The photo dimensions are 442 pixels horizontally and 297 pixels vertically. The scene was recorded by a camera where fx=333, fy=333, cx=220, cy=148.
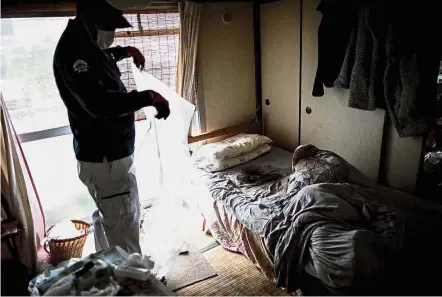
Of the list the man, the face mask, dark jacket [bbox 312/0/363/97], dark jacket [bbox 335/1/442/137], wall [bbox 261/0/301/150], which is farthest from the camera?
wall [bbox 261/0/301/150]

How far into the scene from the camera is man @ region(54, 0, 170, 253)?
1.60 m

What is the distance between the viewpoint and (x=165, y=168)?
2348mm

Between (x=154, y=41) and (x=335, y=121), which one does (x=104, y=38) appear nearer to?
(x=154, y=41)

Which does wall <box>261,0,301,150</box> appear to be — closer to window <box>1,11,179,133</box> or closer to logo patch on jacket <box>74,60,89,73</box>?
window <box>1,11,179,133</box>

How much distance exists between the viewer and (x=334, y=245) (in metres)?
1.54

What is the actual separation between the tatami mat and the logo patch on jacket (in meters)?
1.41

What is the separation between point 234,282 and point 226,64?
1.89 metres

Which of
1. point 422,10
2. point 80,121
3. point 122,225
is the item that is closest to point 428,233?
point 422,10

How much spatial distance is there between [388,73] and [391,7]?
389mm

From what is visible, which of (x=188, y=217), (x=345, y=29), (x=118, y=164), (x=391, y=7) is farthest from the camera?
(x=188, y=217)

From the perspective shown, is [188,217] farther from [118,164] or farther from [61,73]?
[61,73]

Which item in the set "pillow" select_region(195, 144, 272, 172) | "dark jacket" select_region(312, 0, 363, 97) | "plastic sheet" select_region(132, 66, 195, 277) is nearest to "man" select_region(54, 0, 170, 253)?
"plastic sheet" select_region(132, 66, 195, 277)

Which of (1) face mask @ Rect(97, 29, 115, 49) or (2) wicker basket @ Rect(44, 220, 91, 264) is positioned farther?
(2) wicker basket @ Rect(44, 220, 91, 264)

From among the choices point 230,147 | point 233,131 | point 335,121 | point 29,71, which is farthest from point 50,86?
point 335,121
